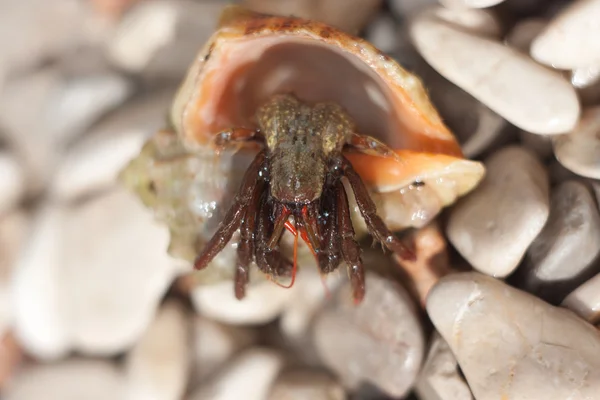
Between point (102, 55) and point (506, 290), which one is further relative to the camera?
point (102, 55)

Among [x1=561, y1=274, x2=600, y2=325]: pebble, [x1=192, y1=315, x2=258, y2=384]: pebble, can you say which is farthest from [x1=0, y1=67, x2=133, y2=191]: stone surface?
[x1=561, y1=274, x2=600, y2=325]: pebble

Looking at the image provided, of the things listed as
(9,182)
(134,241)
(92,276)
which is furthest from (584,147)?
(9,182)

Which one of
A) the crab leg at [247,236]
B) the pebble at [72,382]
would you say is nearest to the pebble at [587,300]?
the crab leg at [247,236]

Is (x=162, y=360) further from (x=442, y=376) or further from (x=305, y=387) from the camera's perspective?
(x=442, y=376)

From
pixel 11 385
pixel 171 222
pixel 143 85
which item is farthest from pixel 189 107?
pixel 11 385

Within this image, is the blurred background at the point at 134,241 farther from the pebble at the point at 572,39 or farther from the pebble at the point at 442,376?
the pebble at the point at 572,39

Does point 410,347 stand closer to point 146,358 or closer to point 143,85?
point 146,358
